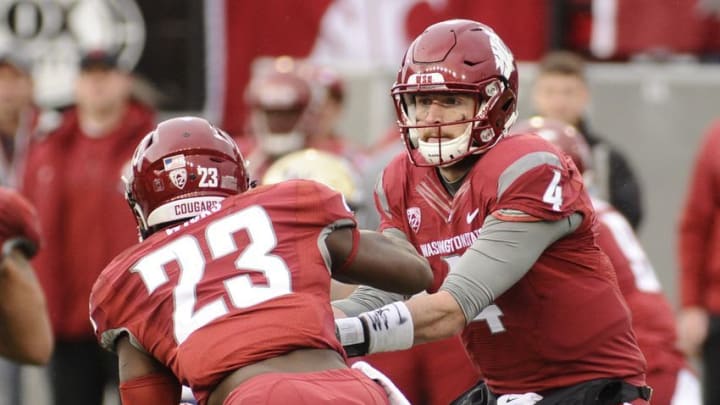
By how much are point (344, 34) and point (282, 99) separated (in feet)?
4.97

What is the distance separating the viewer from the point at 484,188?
455 centimetres

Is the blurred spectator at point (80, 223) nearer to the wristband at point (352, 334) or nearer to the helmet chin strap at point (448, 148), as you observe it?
the helmet chin strap at point (448, 148)

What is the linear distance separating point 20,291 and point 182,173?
1.51 m

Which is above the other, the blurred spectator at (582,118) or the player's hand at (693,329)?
the blurred spectator at (582,118)

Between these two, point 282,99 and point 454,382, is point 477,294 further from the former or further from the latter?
point 282,99

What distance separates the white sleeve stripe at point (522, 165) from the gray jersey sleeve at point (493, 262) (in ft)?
0.36

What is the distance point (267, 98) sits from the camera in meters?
8.20

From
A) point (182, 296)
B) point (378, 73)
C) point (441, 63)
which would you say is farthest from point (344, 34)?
point (182, 296)

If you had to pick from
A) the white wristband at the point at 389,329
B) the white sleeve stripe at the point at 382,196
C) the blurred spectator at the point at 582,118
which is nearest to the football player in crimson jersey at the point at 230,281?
the white wristband at the point at 389,329

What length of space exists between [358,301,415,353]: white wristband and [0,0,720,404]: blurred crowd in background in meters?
2.33

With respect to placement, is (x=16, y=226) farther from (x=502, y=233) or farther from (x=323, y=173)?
(x=502, y=233)

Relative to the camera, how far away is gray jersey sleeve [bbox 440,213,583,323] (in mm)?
4359

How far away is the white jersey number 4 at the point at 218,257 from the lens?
416 cm

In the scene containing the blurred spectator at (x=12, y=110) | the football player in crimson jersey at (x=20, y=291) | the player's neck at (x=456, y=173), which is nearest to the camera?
the player's neck at (x=456, y=173)
